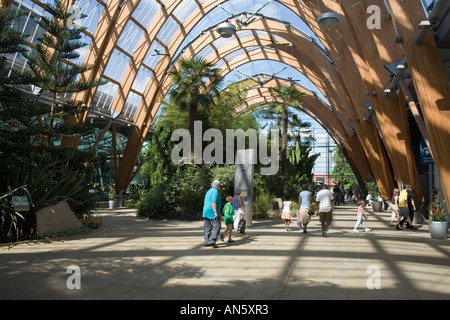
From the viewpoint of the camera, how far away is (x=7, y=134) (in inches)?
424

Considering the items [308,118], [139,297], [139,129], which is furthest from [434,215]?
[308,118]

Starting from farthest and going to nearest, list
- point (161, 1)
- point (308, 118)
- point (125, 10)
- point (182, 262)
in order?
point (308, 118) → point (161, 1) → point (125, 10) → point (182, 262)

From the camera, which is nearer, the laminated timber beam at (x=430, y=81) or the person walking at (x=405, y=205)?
the laminated timber beam at (x=430, y=81)

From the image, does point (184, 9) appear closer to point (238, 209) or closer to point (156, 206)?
point (156, 206)

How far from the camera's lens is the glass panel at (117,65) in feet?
76.6

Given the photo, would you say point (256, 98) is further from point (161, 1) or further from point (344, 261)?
point (344, 261)

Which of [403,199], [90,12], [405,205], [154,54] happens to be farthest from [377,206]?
[90,12]

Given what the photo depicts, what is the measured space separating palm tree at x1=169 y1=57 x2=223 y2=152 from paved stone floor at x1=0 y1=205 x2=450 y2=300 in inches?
359

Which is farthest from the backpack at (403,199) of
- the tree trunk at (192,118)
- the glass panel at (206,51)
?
the glass panel at (206,51)

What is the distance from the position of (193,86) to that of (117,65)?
27.6 ft

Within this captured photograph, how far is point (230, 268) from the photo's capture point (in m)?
6.15

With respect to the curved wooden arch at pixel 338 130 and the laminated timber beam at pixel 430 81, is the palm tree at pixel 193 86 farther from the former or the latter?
the curved wooden arch at pixel 338 130

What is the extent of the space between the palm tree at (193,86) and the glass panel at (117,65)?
619cm

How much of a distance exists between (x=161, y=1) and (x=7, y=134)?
1575 cm
